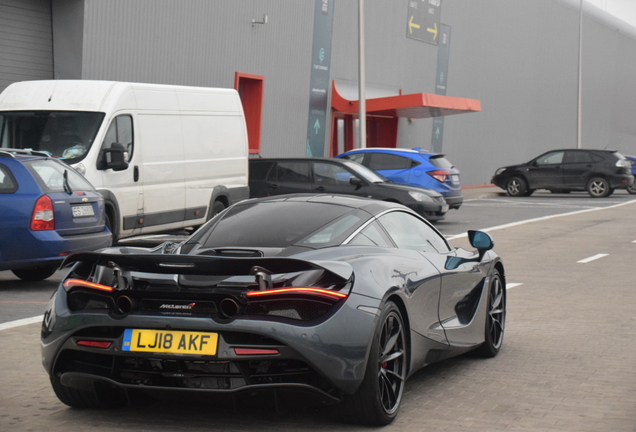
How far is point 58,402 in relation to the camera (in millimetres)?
5613

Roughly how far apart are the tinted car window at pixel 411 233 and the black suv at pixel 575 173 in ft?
94.6

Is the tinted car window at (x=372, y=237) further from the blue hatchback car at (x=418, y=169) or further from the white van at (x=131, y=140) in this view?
the blue hatchback car at (x=418, y=169)

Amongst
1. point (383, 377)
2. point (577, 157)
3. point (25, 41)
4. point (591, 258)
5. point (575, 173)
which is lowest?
point (591, 258)

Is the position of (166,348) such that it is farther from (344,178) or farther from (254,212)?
(344,178)

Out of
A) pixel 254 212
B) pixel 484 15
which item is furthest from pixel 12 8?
pixel 484 15

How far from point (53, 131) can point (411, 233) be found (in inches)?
334

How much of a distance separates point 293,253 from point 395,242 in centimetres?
98

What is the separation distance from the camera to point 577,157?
114 feet

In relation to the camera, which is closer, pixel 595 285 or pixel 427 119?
pixel 595 285

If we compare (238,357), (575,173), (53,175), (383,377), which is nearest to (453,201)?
(53,175)

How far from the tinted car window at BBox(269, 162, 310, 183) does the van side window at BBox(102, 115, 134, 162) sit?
261 inches

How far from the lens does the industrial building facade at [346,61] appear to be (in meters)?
21.5

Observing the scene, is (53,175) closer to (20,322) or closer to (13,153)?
(13,153)

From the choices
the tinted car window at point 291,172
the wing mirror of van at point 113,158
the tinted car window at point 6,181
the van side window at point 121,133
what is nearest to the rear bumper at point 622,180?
the tinted car window at point 291,172
